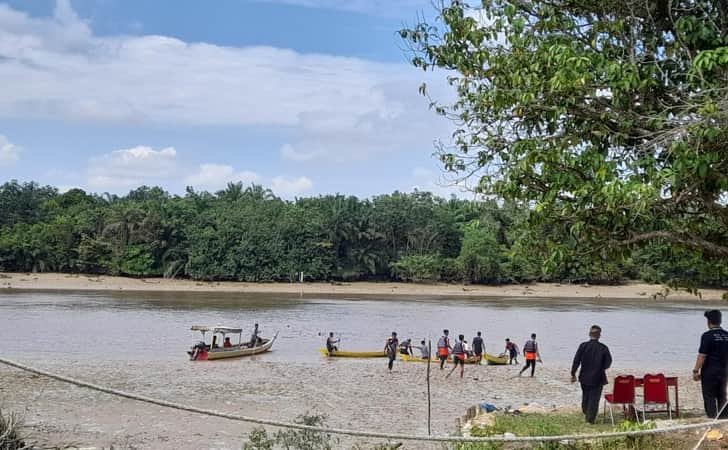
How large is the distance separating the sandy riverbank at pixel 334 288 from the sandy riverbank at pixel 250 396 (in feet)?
151

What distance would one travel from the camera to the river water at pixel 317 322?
106 feet

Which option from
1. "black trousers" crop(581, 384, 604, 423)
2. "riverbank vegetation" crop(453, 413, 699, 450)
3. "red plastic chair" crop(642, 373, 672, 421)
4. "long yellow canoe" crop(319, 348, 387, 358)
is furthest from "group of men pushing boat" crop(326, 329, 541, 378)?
"red plastic chair" crop(642, 373, 672, 421)

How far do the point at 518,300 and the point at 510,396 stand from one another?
153 feet

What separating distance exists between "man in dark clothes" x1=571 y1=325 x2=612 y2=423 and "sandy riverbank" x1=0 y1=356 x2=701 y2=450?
3245 mm

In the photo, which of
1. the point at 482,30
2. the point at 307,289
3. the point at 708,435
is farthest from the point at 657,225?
the point at 307,289

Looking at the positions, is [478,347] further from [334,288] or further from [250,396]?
[334,288]

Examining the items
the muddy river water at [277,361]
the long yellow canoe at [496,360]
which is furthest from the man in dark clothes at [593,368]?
the long yellow canoe at [496,360]

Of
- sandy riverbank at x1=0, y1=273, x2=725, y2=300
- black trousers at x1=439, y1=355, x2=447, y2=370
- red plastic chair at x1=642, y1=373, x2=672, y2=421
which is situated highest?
sandy riverbank at x1=0, y1=273, x2=725, y2=300

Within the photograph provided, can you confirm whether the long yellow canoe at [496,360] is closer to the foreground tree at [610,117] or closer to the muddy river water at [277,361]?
the muddy river water at [277,361]

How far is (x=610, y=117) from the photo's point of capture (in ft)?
29.9

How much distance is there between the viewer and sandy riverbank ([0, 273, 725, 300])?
7194 centimetres

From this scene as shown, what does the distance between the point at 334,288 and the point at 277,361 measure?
163ft

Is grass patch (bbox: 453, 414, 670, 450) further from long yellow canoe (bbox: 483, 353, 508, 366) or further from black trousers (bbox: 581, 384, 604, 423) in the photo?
long yellow canoe (bbox: 483, 353, 508, 366)

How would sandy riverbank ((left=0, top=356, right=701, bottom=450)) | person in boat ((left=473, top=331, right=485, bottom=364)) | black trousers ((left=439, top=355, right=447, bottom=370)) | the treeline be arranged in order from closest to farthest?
sandy riverbank ((left=0, top=356, right=701, bottom=450)) < black trousers ((left=439, top=355, right=447, bottom=370)) < person in boat ((left=473, top=331, right=485, bottom=364)) < the treeline
